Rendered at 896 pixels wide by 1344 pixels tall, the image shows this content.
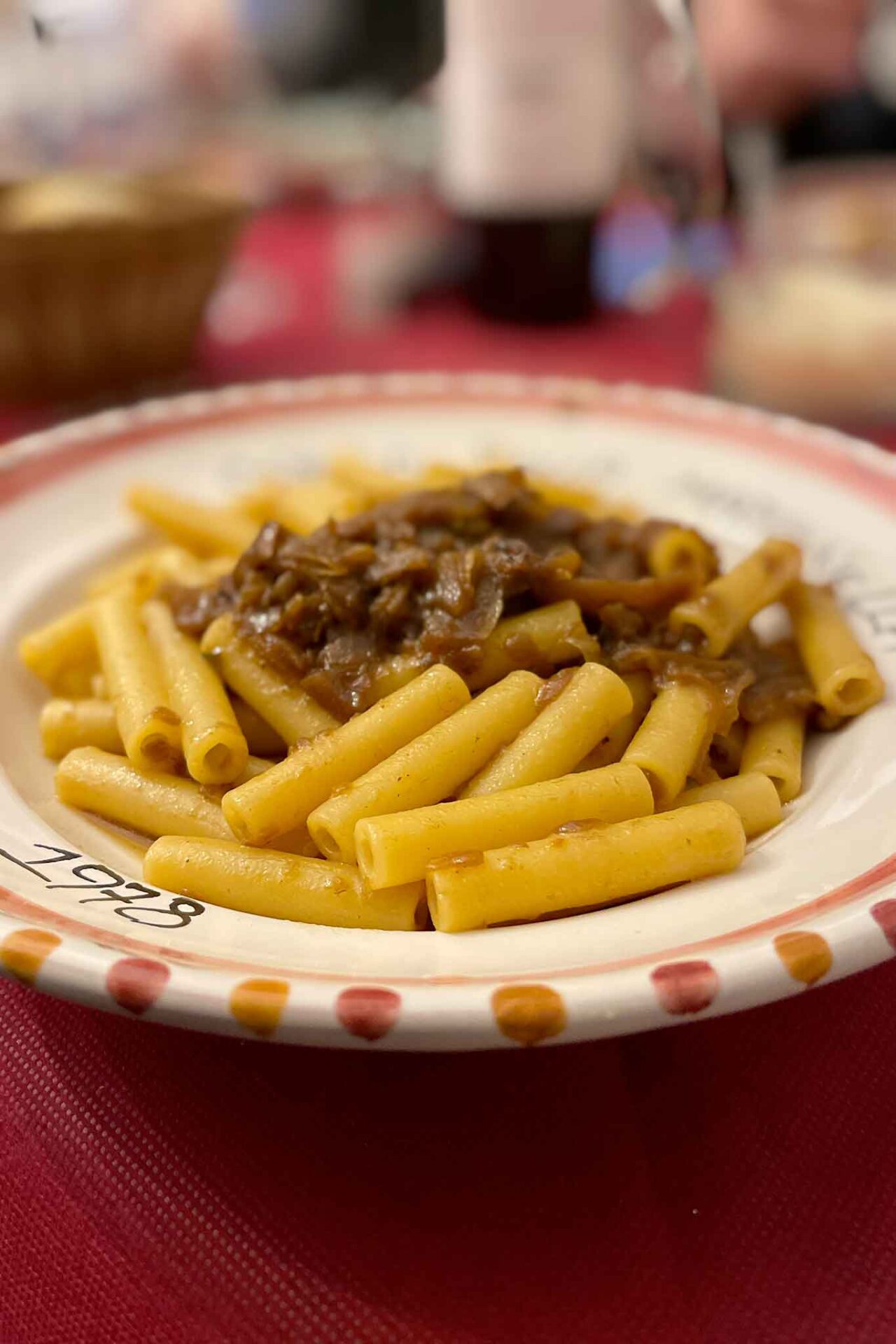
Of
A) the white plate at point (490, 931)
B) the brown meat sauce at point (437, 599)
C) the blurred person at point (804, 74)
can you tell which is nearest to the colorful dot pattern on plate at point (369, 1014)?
the white plate at point (490, 931)

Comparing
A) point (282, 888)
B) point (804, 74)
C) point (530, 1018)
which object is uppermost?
point (804, 74)

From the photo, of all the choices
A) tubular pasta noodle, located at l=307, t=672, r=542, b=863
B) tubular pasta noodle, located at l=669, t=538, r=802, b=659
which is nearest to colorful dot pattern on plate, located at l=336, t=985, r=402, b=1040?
tubular pasta noodle, located at l=307, t=672, r=542, b=863

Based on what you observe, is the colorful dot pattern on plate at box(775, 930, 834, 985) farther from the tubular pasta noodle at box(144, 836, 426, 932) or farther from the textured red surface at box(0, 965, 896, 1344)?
the tubular pasta noodle at box(144, 836, 426, 932)

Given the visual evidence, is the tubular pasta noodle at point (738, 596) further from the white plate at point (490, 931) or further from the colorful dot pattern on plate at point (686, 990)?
the colorful dot pattern on plate at point (686, 990)

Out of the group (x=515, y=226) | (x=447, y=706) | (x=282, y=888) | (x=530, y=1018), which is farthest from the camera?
(x=515, y=226)

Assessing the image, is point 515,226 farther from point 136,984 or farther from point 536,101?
point 136,984

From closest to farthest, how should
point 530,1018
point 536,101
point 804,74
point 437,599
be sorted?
1. point 530,1018
2. point 437,599
3. point 536,101
4. point 804,74

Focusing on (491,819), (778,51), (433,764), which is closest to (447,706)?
(433,764)
